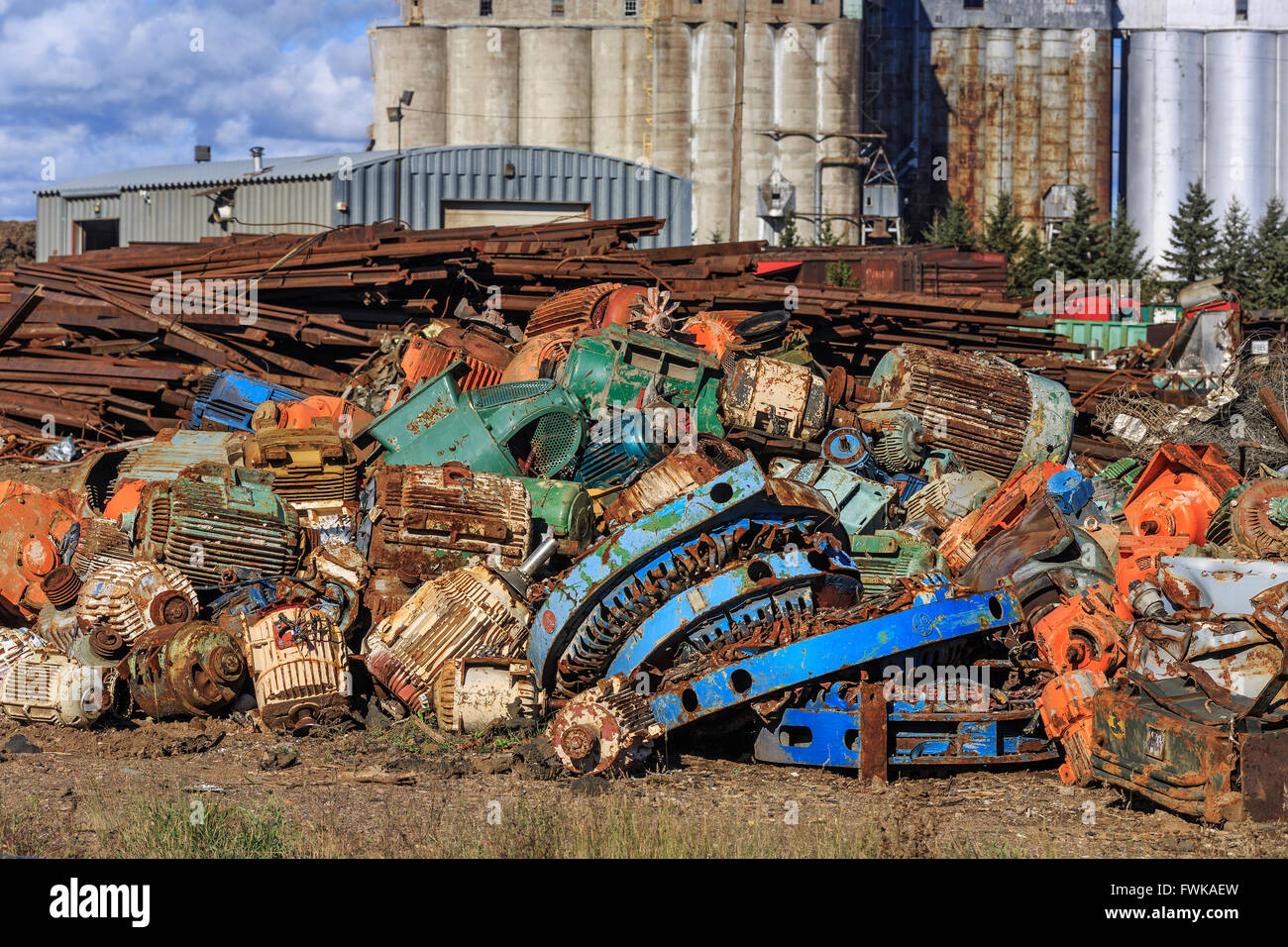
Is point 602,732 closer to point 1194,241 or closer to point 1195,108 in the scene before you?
point 1194,241

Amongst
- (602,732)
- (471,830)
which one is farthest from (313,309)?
(471,830)

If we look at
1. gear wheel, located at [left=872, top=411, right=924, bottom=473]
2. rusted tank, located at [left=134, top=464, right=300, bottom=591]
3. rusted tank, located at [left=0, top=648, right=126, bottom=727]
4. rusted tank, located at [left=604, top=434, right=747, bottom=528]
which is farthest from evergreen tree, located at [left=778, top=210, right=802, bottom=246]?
rusted tank, located at [left=0, top=648, right=126, bottom=727]

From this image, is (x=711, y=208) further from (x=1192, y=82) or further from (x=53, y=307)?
(x=53, y=307)

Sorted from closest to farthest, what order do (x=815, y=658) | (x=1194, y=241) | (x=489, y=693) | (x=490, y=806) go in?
(x=490, y=806) → (x=815, y=658) → (x=489, y=693) → (x=1194, y=241)

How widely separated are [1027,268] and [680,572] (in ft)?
91.8

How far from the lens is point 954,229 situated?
106 ft

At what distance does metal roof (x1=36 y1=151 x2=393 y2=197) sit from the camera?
22406 millimetres

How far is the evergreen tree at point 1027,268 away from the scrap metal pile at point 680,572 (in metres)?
21.9

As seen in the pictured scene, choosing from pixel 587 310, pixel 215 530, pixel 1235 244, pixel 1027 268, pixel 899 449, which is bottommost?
pixel 215 530

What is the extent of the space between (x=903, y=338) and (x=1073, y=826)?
749 cm

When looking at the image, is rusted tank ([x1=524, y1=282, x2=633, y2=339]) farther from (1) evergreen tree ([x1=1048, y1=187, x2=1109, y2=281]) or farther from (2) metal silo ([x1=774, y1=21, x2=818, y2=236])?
(1) evergreen tree ([x1=1048, y1=187, x2=1109, y2=281])

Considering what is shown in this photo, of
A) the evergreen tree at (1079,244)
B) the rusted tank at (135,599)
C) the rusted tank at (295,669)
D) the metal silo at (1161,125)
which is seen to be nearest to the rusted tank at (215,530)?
the rusted tank at (135,599)

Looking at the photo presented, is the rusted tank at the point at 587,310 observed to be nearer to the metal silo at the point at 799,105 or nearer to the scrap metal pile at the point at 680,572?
the scrap metal pile at the point at 680,572
